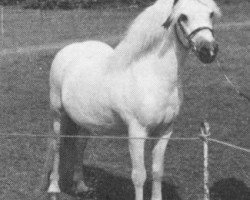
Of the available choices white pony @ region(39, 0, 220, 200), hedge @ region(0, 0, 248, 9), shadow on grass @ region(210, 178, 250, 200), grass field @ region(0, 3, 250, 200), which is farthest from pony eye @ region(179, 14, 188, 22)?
hedge @ region(0, 0, 248, 9)

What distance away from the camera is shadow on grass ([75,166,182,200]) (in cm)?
755

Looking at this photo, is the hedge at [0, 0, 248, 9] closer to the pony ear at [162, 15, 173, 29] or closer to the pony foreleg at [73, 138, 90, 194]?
the pony foreleg at [73, 138, 90, 194]

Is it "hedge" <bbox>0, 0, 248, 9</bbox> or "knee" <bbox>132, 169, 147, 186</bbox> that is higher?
"knee" <bbox>132, 169, 147, 186</bbox>

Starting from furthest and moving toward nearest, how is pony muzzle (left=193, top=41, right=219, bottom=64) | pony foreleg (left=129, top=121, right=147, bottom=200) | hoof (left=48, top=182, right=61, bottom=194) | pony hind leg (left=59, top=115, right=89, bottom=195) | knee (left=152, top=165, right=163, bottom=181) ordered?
pony hind leg (left=59, top=115, right=89, bottom=195)
hoof (left=48, top=182, right=61, bottom=194)
knee (left=152, top=165, right=163, bottom=181)
pony foreleg (left=129, top=121, right=147, bottom=200)
pony muzzle (left=193, top=41, right=219, bottom=64)

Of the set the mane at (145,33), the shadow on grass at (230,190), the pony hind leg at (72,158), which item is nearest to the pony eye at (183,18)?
the mane at (145,33)

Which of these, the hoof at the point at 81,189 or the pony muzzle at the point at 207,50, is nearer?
the pony muzzle at the point at 207,50

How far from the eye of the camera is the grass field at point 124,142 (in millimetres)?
7961

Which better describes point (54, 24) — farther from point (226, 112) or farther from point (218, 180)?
point (218, 180)

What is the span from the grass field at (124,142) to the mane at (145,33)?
41 cm

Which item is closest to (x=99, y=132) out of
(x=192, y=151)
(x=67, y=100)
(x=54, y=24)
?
(x=67, y=100)

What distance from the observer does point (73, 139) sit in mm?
7688

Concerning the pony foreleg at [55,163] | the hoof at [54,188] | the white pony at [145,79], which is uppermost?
the white pony at [145,79]

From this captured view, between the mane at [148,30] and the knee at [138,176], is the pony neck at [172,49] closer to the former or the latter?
the mane at [148,30]

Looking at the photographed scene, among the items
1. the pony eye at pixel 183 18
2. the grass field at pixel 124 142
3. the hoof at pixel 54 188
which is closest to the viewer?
the pony eye at pixel 183 18
